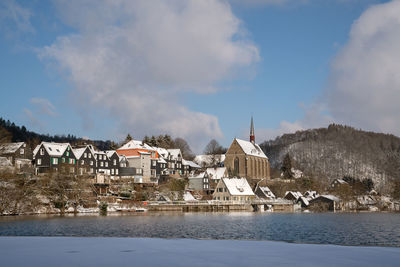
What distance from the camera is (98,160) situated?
9056 cm

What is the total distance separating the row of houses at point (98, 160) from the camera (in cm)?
8044

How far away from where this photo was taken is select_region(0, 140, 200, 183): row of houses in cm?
8044

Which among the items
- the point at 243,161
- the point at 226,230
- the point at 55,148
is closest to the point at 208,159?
the point at 243,161

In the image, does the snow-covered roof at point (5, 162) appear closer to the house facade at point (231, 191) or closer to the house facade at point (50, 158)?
the house facade at point (50, 158)

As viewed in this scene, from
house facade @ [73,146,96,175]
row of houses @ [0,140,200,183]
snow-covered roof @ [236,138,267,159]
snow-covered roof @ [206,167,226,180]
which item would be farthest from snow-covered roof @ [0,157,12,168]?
snow-covered roof @ [236,138,267,159]

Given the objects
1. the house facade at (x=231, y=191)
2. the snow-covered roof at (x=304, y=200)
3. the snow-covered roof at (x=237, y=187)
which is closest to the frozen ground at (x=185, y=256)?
the house facade at (x=231, y=191)

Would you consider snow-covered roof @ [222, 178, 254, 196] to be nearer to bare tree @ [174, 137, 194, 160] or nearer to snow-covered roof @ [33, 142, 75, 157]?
snow-covered roof @ [33, 142, 75, 157]

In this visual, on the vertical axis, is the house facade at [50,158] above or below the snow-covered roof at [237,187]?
above

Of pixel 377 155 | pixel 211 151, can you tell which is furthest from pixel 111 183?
pixel 377 155

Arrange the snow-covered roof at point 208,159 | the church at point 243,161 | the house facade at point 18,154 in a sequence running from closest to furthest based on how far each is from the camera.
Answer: the house facade at point 18,154
the church at point 243,161
the snow-covered roof at point 208,159

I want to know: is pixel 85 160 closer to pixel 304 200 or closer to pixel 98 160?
pixel 98 160

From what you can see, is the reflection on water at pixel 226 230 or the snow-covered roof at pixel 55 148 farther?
the snow-covered roof at pixel 55 148

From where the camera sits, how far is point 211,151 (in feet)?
479

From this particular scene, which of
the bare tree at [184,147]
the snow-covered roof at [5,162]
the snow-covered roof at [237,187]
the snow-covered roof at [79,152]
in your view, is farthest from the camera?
the bare tree at [184,147]
